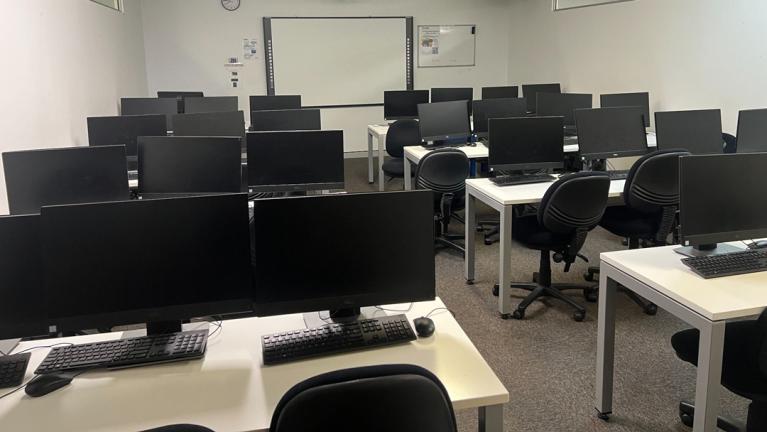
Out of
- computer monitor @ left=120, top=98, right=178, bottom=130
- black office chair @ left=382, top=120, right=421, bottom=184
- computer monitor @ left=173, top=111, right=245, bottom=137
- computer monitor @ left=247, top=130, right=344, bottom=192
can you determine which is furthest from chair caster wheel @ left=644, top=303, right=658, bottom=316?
computer monitor @ left=120, top=98, right=178, bottom=130

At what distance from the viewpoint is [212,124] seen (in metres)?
4.06

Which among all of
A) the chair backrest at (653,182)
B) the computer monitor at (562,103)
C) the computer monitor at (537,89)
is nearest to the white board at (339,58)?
the computer monitor at (537,89)

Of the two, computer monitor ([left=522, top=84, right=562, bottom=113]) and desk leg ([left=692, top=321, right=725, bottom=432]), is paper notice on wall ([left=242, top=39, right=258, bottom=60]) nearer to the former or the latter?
computer monitor ([left=522, top=84, right=562, bottom=113])

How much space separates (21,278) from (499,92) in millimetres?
6461

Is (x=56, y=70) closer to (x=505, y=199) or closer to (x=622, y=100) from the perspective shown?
(x=505, y=199)

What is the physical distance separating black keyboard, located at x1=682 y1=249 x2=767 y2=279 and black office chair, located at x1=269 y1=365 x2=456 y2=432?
1.56 meters

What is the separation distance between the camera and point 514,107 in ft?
18.4

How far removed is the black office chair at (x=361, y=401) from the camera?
1.10m

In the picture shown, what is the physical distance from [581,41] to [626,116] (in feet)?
11.0

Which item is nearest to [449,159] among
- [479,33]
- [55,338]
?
[55,338]

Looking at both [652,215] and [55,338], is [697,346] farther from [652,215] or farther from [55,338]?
[55,338]

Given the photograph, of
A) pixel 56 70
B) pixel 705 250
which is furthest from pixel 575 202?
pixel 56 70

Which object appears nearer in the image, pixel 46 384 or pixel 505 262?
pixel 46 384

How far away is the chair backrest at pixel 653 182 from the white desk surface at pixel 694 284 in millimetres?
1021
